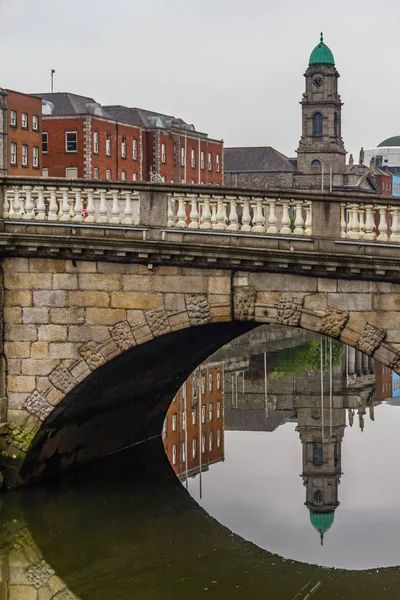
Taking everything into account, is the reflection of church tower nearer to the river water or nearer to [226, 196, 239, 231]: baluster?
the river water

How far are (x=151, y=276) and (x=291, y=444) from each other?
32.4 feet

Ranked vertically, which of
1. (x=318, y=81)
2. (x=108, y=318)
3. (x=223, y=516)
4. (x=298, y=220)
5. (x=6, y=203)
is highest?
(x=318, y=81)

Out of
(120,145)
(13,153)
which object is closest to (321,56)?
(120,145)

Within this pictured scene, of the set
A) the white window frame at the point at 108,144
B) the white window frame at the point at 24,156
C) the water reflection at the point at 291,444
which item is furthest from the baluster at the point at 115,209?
the white window frame at the point at 108,144

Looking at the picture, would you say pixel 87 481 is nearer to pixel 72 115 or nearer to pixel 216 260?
pixel 216 260

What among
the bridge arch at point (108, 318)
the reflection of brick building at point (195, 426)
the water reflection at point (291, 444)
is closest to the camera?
the bridge arch at point (108, 318)

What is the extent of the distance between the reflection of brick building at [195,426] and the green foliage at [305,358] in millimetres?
4769

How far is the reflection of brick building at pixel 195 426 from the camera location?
90.9ft

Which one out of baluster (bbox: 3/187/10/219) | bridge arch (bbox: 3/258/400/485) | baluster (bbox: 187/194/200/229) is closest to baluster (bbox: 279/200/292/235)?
bridge arch (bbox: 3/258/400/485)

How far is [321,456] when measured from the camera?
1094 inches

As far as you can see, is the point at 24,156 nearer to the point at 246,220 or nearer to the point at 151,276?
the point at 151,276

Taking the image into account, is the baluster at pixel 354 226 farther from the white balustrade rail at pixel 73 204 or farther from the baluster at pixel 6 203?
the baluster at pixel 6 203

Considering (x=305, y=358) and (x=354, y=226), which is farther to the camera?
(x=305, y=358)

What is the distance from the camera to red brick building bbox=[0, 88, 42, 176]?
240 ft
